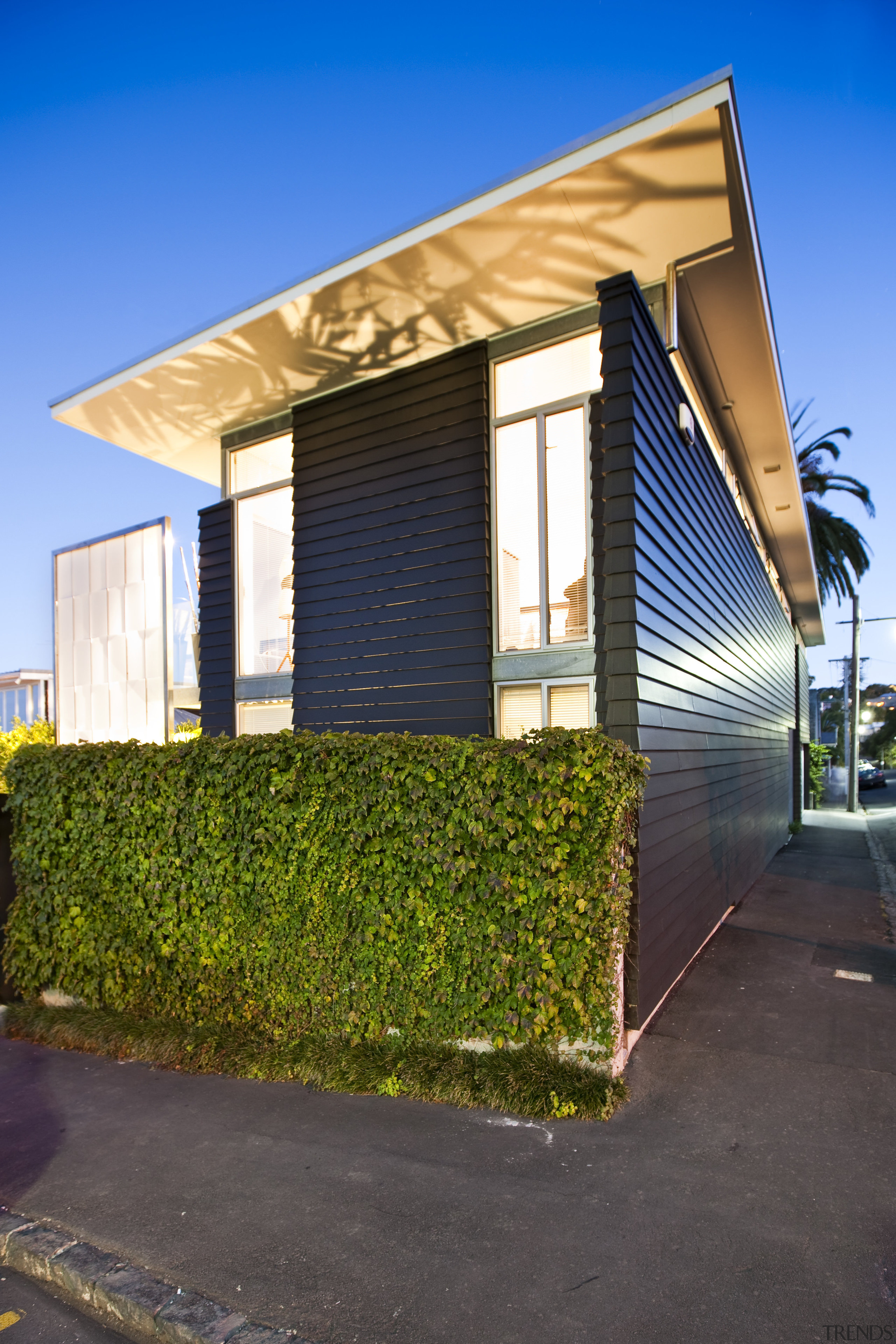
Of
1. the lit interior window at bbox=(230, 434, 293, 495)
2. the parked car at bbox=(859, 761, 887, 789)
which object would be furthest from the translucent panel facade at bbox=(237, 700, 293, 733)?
the parked car at bbox=(859, 761, 887, 789)

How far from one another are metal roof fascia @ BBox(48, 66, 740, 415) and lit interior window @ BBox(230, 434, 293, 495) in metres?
1.83

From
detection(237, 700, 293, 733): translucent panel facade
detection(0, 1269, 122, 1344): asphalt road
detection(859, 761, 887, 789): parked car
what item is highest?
detection(237, 700, 293, 733): translucent panel facade

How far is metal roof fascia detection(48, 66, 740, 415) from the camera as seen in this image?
15.3ft

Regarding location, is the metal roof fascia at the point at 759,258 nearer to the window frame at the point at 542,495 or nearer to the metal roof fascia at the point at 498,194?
the metal roof fascia at the point at 498,194

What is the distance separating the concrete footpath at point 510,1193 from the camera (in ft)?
9.09

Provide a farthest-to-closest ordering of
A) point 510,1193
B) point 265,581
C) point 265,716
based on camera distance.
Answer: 1. point 265,581
2. point 265,716
3. point 510,1193

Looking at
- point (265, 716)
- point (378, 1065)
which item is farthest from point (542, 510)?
point (378, 1065)

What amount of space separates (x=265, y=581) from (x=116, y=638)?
229 cm

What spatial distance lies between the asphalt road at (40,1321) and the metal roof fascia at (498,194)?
652 cm

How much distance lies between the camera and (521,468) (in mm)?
7070

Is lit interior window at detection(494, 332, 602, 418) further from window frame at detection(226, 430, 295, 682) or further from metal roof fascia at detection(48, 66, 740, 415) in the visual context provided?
window frame at detection(226, 430, 295, 682)

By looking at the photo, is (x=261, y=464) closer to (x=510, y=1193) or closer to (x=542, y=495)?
(x=542, y=495)

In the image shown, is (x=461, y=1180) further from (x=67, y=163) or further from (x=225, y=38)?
(x=67, y=163)

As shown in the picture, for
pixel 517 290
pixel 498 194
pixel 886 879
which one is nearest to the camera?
pixel 498 194
